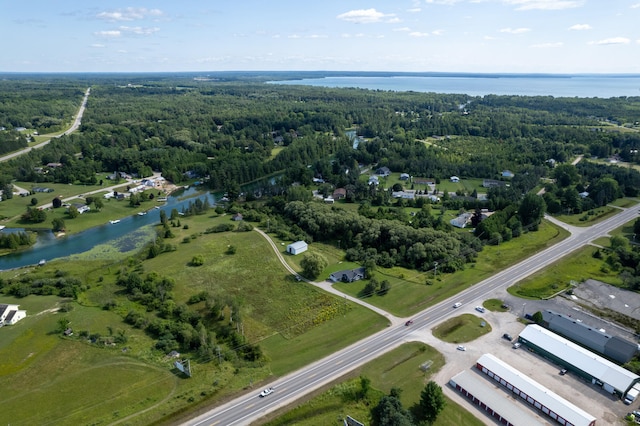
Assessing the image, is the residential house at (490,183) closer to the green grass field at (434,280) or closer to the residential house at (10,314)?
the green grass field at (434,280)

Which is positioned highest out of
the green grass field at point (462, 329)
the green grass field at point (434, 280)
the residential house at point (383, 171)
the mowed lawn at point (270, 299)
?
the residential house at point (383, 171)

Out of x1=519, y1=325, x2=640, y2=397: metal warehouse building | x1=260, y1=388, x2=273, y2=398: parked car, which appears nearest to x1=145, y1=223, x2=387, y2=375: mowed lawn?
x1=260, y1=388, x2=273, y2=398: parked car

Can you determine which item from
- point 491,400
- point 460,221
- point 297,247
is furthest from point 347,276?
point 460,221

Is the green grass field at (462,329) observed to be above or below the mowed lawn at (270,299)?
above

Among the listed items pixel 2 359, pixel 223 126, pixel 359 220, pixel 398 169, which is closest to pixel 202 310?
pixel 2 359

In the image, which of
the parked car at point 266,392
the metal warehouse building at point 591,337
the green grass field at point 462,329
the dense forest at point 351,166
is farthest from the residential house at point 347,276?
the metal warehouse building at point 591,337

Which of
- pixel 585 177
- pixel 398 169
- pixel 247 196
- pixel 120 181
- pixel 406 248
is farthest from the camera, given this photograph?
pixel 398 169

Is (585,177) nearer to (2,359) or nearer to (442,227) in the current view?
(442,227)
